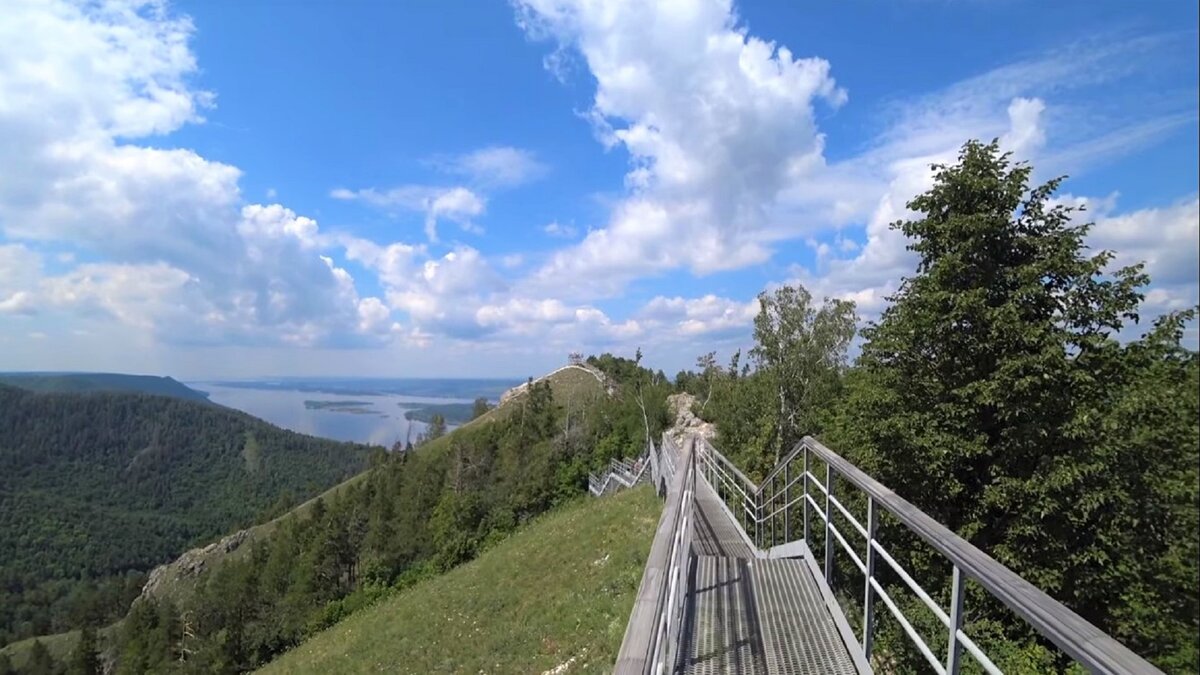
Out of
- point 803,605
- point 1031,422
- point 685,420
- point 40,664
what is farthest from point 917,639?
point 40,664

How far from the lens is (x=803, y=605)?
18.5ft

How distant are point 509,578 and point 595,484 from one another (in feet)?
94.7

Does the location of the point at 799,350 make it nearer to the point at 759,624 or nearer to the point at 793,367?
the point at 793,367

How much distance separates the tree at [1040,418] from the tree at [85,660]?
9103 centimetres

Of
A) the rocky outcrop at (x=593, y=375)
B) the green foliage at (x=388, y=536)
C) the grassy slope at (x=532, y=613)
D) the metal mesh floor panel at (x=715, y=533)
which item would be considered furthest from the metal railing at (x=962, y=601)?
the rocky outcrop at (x=593, y=375)

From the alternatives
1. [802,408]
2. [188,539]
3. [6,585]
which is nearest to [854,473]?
[802,408]

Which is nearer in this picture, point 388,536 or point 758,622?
point 758,622

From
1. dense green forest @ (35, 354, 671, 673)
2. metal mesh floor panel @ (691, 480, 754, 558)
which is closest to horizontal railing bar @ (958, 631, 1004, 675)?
metal mesh floor panel @ (691, 480, 754, 558)

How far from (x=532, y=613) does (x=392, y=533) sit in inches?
2584

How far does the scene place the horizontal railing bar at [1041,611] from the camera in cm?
152

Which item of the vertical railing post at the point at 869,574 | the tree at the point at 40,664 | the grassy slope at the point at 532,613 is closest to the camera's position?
the vertical railing post at the point at 869,574

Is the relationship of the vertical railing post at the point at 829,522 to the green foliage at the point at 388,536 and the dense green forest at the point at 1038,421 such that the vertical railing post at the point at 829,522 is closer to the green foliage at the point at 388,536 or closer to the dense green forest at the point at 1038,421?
the dense green forest at the point at 1038,421

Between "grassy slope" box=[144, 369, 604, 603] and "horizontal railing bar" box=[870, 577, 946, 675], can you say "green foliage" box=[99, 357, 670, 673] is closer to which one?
"grassy slope" box=[144, 369, 604, 603]

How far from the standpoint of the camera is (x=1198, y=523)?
13.4 metres
